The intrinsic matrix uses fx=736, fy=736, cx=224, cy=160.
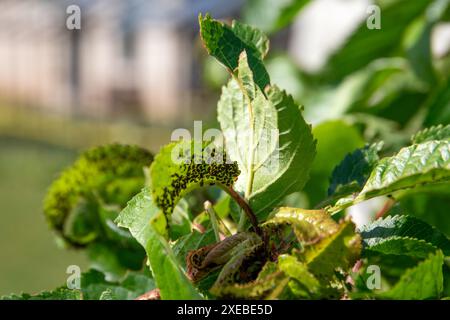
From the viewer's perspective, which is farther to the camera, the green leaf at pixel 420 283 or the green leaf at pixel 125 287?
the green leaf at pixel 125 287

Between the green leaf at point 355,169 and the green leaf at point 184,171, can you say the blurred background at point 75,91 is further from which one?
the green leaf at point 184,171

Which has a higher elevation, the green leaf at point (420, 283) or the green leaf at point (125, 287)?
the green leaf at point (420, 283)

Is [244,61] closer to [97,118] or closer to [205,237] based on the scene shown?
[205,237]

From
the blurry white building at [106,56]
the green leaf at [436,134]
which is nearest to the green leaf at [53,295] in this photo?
the green leaf at [436,134]

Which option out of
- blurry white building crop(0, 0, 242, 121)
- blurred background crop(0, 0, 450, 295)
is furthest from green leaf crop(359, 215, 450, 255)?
blurry white building crop(0, 0, 242, 121)

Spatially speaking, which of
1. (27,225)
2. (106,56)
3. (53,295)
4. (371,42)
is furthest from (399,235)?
(106,56)

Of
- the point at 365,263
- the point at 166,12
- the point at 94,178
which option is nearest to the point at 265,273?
the point at 365,263

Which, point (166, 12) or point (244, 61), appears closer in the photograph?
point (244, 61)

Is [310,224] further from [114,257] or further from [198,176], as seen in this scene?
[114,257]

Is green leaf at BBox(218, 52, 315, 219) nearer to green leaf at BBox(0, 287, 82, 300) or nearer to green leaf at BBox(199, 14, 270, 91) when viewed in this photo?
green leaf at BBox(199, 14, 270, 91)
